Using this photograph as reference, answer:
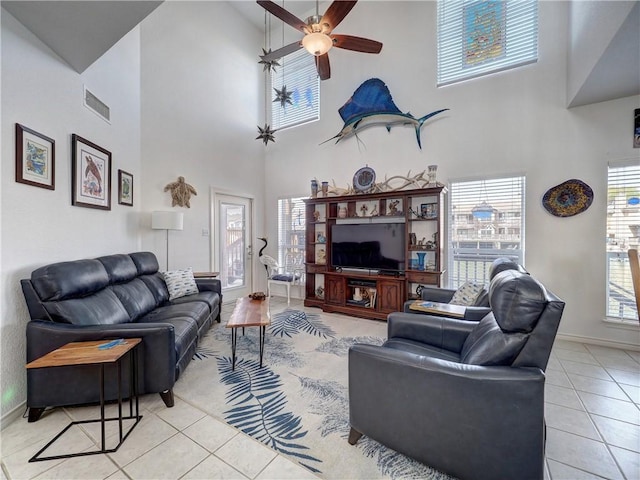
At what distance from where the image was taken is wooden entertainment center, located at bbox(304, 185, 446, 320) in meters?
4.04

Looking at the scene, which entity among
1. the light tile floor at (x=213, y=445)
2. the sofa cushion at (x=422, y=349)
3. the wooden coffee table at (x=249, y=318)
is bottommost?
the light tile floor at (x=213, y=445)

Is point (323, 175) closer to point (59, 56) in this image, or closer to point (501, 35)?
point (501, 35)

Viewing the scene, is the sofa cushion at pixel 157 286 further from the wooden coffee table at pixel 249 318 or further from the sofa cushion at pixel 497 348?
the sofa cushion at pixel 497 348

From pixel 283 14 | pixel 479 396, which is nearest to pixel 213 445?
pixel 479 396

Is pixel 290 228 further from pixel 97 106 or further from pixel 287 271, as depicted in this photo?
pixel 97 106

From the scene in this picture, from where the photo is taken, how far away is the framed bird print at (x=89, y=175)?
260 cm

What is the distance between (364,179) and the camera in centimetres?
471

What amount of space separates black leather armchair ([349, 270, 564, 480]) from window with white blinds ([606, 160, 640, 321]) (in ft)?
9.67

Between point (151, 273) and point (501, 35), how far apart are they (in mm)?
5803

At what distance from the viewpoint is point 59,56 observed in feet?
7.87

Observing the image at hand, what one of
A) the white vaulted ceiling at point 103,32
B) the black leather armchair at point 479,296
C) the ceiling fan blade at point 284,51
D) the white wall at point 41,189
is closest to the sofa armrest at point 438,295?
the black leather armchair at point 479,296

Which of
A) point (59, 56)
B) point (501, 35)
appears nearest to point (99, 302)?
point (59, 56)

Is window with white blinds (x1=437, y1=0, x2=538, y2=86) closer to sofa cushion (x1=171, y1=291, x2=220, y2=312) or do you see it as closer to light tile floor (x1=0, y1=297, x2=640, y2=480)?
light tile floor (x1=0, y1=297, x2=640, y2=480)

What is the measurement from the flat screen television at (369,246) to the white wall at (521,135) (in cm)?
96
